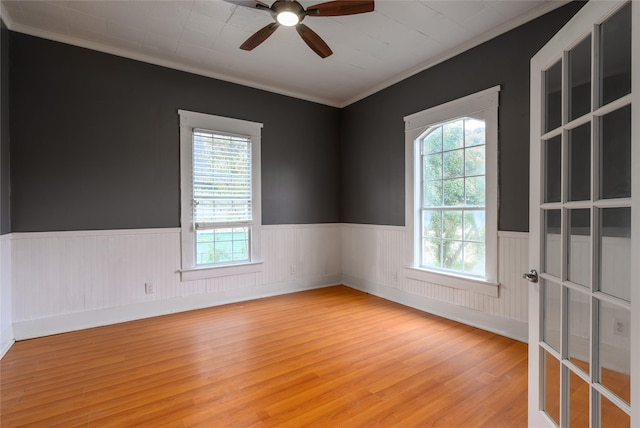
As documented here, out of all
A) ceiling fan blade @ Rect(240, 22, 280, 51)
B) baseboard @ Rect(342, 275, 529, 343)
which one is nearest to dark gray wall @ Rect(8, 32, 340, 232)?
ceiling fan blade @ Rect(240, 22, 280, 51)

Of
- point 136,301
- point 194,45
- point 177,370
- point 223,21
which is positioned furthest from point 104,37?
point 177,370

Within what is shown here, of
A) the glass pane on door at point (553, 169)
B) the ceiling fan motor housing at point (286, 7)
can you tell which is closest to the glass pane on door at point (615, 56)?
the glass pane on door at point (553, 169)

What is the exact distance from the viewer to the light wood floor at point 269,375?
1845 mm

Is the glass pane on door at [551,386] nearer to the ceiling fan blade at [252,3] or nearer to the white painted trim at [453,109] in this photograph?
the white painted trim at [453,109]

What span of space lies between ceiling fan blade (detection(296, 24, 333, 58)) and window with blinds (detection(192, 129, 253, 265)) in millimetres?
1794

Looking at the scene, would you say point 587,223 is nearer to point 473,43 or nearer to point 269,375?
point 269,375

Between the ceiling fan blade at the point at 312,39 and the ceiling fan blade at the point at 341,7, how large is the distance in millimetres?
149

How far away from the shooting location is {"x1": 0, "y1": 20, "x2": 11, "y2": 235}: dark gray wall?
2.72 m

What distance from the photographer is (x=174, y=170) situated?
12.3ft

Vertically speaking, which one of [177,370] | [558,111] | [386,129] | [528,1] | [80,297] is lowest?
[177,370]

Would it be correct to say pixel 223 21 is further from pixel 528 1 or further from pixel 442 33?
pixel 528 1

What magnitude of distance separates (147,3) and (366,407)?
3535mm

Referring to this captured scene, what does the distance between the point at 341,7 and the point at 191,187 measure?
8.59 feet

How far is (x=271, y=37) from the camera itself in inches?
125
